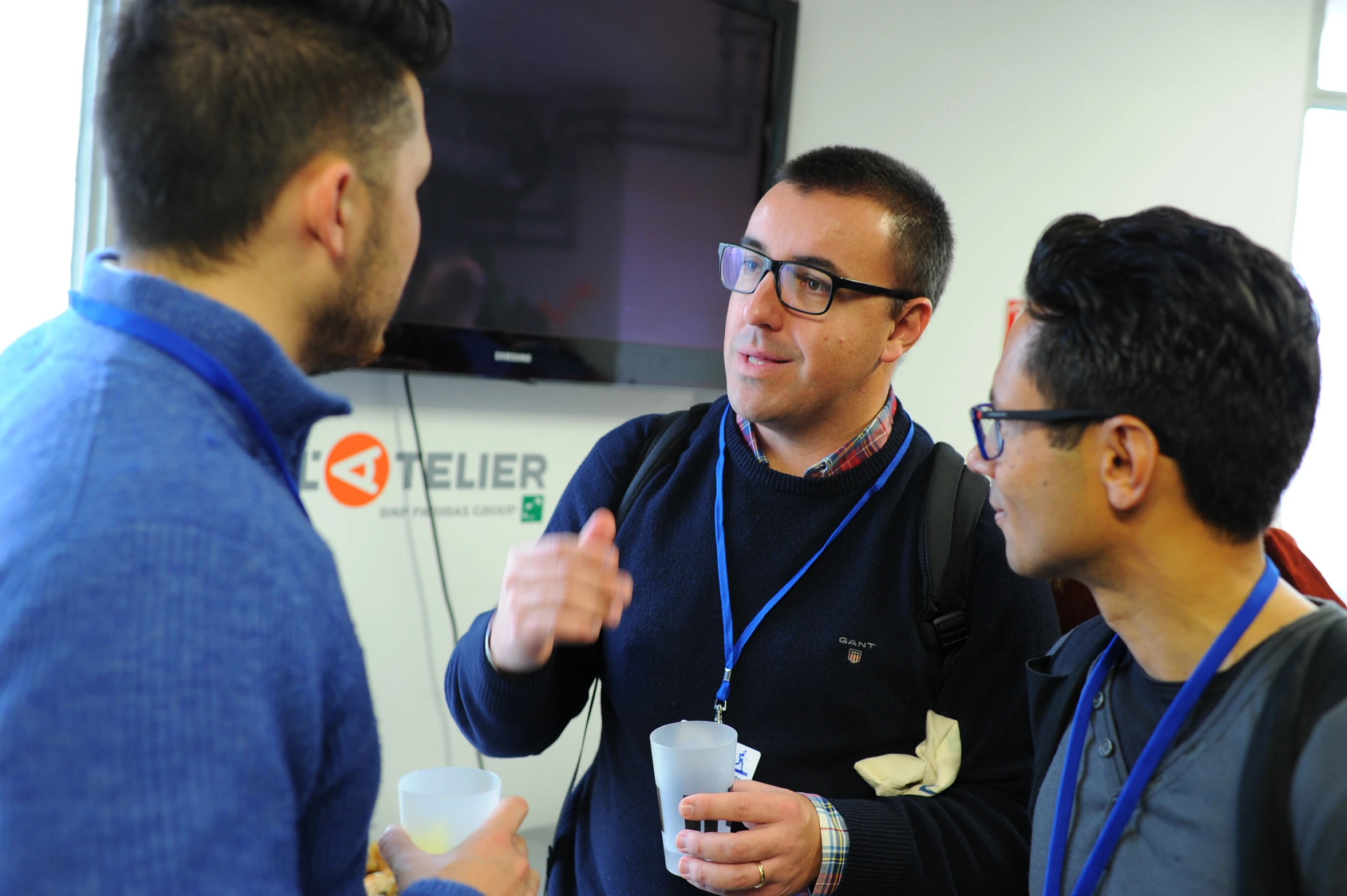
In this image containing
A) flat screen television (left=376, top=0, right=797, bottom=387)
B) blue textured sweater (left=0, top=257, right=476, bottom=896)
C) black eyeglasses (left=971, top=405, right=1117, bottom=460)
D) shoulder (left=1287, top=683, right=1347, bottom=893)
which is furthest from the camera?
flat screen television (left=376, top=0, right=797, bottom=387)

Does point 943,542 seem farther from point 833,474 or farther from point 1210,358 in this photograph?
point 1210,358

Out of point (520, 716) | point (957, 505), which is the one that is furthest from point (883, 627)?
point (520, 716)

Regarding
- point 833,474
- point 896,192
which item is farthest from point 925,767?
point 896,192

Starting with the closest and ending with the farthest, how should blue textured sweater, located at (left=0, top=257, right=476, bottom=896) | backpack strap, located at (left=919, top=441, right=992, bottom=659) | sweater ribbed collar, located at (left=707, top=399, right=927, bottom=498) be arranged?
blue textured sweater, located at (left=0, top=257, right=476, bottom=896) → backpack strap, located at (left=919, top=441, right=992, bottom=659) → sweater ribbed collar, located at (left=707, top=399, right=927, bottom=498)

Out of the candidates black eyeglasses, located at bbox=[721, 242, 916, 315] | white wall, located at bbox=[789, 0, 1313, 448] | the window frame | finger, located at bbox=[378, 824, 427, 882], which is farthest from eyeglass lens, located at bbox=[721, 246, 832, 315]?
the window frame

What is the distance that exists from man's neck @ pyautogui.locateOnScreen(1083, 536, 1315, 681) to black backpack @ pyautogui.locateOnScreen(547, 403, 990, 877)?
36cm

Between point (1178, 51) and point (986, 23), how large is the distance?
35.7 inches

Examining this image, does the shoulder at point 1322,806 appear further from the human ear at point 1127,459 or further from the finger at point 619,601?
the finger at point 619,601

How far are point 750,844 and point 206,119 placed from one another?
1.01 m

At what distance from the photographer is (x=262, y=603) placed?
70cm

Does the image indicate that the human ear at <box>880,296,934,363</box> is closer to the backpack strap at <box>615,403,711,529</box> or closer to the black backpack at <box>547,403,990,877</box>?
the black backpack at <box>547,403,990,877</box>

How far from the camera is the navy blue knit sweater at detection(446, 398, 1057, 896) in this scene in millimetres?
1421

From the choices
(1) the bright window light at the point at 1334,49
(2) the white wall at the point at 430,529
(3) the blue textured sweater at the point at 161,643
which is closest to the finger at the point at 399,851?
(3) the blue textured sweater at the point at 161,643

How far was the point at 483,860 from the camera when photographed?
38.4 inches
